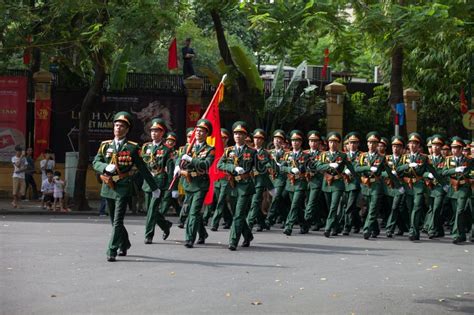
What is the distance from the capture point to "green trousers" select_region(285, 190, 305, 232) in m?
18.8

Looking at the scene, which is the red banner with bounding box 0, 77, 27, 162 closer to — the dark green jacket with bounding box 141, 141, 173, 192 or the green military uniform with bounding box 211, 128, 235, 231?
the green military uniform with bounding box 211, 128, 235, 231

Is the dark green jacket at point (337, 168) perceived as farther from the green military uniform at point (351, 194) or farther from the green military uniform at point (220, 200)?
the green military uniform at point (220, 200)

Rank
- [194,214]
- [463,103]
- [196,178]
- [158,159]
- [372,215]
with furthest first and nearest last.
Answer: [463,103]
[372,215]
[158,159]
[196,178]
[194,214]

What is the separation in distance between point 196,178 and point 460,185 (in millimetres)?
5126

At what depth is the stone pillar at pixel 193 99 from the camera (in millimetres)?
29672

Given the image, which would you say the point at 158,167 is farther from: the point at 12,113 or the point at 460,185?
the point at 12,113

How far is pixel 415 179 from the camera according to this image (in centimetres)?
1892

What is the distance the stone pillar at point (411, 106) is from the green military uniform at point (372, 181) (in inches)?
519

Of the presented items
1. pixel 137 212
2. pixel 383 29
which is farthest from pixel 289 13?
pixel 137 212

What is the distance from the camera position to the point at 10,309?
32.9 feet

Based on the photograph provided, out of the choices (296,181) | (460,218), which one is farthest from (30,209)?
(460,218)

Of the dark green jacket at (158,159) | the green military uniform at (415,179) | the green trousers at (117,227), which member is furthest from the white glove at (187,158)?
the green military uniform at (415,179)

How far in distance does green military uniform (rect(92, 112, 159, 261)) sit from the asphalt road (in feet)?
1.71

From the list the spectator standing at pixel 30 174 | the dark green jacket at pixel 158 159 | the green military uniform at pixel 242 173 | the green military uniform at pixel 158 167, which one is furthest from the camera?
the spectator standing at pixel 30 174
